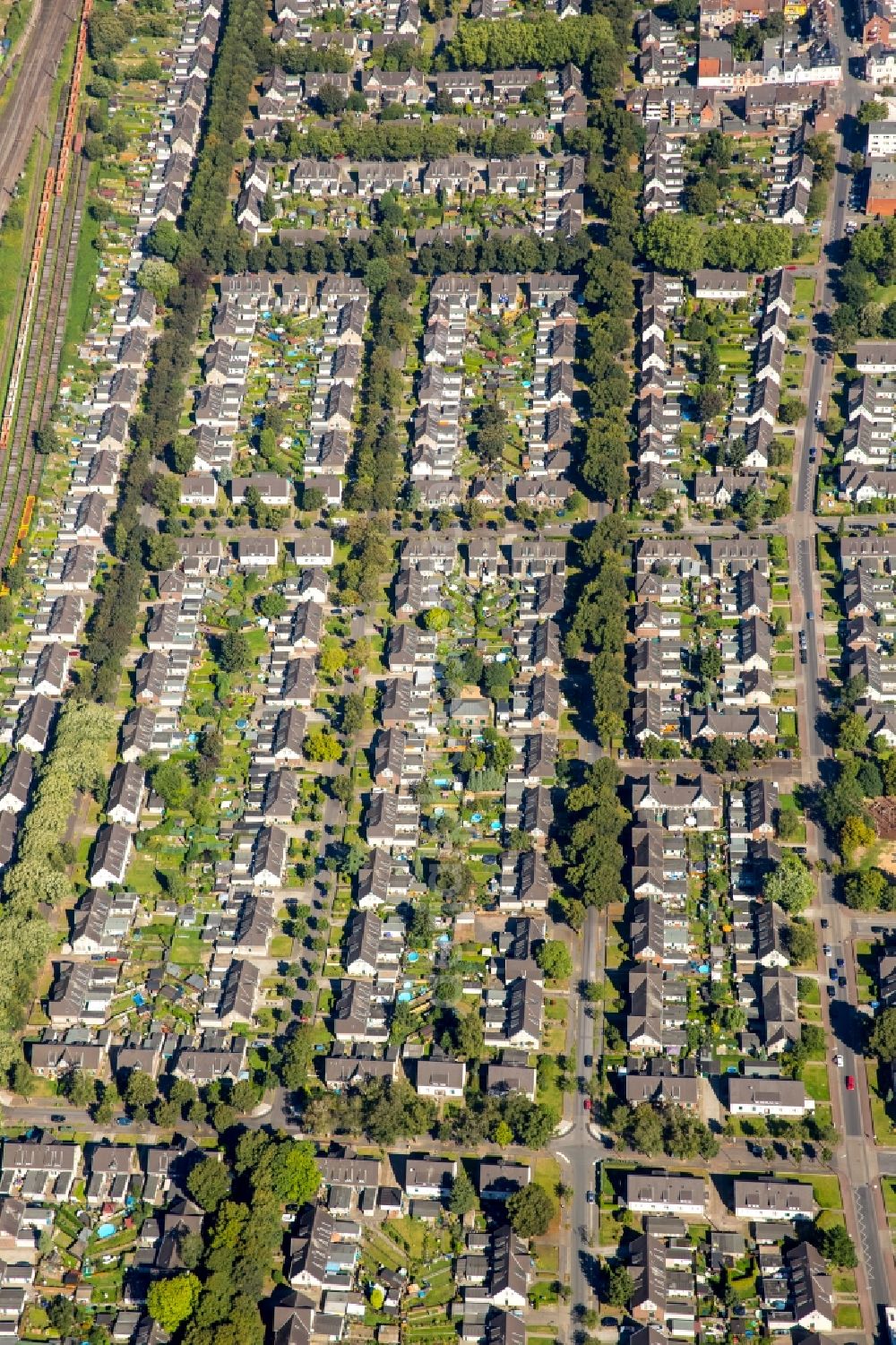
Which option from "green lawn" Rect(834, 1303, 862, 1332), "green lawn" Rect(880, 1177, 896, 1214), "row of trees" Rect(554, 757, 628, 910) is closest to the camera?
"green lawn" Rect(834, 1303, 862, 1332)

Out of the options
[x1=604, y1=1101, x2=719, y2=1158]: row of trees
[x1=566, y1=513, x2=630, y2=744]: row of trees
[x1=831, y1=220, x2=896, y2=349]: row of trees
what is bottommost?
[x1=604, y1=1101, x2=719, y2=1158]: row of trees

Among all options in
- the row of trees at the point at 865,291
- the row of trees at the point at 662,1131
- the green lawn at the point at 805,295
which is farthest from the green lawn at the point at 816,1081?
the green lawn at the point at 805,295

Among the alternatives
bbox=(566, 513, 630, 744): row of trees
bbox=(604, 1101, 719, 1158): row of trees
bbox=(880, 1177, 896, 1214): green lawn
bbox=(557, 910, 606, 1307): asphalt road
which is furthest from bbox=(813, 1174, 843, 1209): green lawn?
bbox=(566, 513, 630, 744): row of trees

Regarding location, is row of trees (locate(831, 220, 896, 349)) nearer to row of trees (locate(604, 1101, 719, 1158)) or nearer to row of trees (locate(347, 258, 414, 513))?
row of trees (locate(347, 258, 414, 513))

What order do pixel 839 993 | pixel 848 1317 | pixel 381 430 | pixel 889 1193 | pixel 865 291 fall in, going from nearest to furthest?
pixel 848 1317 → pixel 889 1193 → pixel 839 993 → pixel 381 430 → pixel 865 291

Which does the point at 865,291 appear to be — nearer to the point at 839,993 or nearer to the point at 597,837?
the point at 597,837

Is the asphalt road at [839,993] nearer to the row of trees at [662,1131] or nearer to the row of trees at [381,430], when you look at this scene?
the row of trees at [662,1131]

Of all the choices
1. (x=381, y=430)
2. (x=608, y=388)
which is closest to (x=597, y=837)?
(x=608, y=388)

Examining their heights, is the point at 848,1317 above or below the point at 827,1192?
below

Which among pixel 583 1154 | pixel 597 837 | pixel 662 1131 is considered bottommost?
pixel 583 1154

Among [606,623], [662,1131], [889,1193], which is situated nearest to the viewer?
[889,1193]

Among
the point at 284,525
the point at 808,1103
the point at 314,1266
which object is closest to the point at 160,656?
the point at 284,525

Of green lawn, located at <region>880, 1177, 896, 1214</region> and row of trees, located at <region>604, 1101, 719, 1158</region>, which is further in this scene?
row of trees, located at <region>604, 1101, 719, 1158</region>
